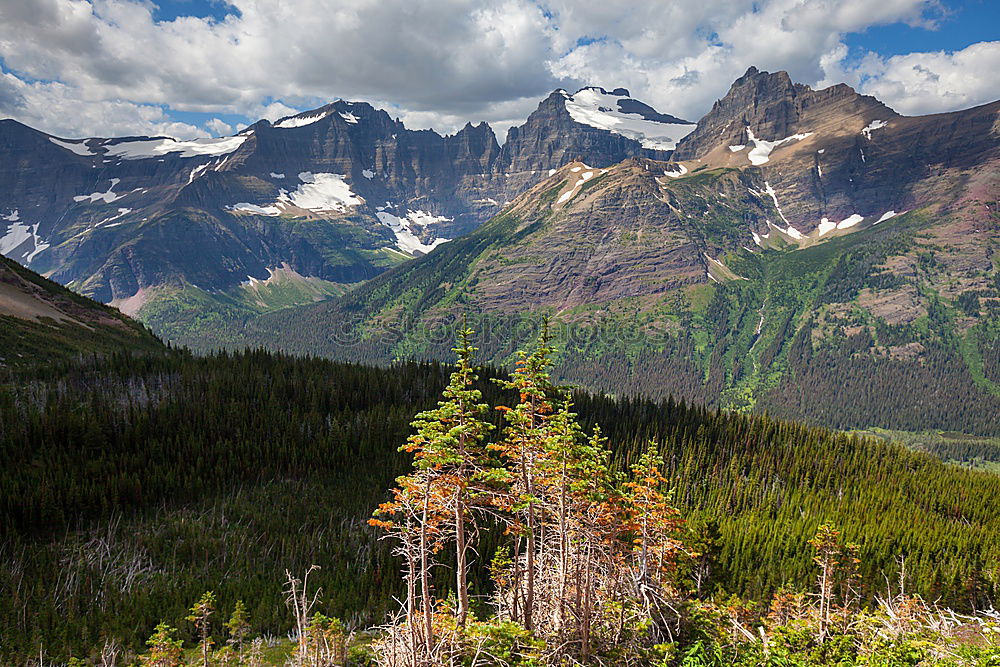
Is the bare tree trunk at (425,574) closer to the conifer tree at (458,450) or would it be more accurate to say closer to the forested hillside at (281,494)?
the conifer tree at (458,450)

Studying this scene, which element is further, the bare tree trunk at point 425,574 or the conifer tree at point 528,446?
the conifer tree at point 528,446

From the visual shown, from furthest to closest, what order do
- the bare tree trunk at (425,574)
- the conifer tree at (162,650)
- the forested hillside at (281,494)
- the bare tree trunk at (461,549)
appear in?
the forested hillside at (281,494) → the conifer tree at (162,650) → the bare tree trunk at (461,549) → the bare tree trunk at (425,574)

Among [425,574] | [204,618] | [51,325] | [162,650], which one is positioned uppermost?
[51,325]

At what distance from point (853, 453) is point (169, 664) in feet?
463

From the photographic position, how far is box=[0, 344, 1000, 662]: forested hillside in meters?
48.1

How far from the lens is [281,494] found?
74.7 metres

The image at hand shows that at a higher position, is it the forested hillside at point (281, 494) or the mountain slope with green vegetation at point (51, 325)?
the mountain slope with green vegetation at point (51, 325)

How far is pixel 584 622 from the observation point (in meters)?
21.2

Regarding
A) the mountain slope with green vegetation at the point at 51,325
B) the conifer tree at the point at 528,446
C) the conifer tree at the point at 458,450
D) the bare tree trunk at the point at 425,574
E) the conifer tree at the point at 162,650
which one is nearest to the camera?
the bare tree trunk at the point at 425,574

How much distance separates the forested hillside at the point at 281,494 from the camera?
48062 mm

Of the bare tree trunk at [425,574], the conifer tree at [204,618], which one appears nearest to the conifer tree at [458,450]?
the bare tree trunk at [425,574]

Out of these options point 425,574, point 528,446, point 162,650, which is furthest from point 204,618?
point 528,446

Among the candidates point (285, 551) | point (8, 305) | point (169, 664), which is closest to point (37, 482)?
point (285, 551)

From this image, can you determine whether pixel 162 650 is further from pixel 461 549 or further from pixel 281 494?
pixel 281 494
